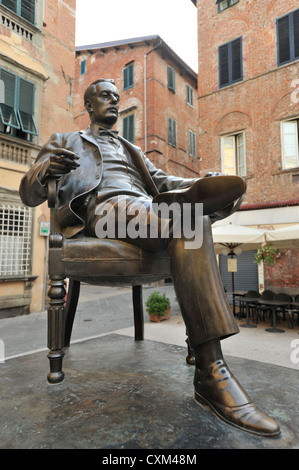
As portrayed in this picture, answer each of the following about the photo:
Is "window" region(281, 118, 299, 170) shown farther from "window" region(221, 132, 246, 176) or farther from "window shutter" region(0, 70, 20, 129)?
"window shutter" region(0, 70, 20, 129)

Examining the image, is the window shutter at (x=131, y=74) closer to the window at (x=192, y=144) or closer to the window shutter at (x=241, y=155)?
the window at (x=192, y=144)

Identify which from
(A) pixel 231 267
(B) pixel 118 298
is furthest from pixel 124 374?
(B) pixel 118 298

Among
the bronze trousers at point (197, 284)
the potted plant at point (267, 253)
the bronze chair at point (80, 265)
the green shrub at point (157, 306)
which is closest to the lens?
the bronze trousers at point (197, 284)

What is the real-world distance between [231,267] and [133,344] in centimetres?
502

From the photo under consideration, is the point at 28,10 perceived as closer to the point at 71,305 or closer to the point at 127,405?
the point at 71,305

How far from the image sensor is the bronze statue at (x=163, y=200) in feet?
3.55

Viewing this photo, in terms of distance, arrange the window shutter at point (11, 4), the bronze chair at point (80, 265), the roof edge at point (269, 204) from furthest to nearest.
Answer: the roof edge at point (269, 204)
the window shutter at point (11, 4)
the bronze chair at point (80, 265)

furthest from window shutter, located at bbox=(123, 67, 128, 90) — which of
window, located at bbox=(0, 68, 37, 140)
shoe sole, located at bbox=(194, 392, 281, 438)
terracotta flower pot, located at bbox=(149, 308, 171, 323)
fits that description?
shoe sole, located at bbox=(194, 392, 281, 438)

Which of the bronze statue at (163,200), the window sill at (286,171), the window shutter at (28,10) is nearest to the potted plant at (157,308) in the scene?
the bronze statue at (163,200)

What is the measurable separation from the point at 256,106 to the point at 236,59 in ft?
6.80

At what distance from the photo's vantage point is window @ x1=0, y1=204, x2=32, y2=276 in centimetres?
721

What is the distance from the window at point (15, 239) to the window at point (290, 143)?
7711 millimetres

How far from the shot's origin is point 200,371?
1223mm

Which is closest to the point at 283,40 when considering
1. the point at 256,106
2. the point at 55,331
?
the point at 256,106
